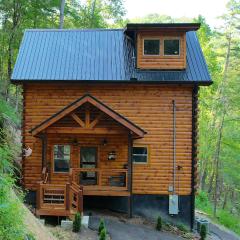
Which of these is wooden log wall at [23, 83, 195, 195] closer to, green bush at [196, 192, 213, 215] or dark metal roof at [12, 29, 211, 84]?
dark metal roof at [12, 29, 211, 84]

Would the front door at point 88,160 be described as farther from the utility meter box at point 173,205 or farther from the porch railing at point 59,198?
the utility meter box at point 173,205

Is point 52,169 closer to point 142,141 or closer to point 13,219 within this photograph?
point 142,141

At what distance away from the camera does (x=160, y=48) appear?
18016mm

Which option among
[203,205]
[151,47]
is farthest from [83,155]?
[203,205]

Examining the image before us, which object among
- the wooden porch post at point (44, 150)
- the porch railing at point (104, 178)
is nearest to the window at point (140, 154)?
the porch railing at point (104, 178)

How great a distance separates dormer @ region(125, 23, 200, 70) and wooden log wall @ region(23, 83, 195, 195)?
4.09 ft

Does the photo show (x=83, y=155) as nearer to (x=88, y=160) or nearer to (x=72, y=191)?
(x=88, y=160)

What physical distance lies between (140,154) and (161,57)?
434cm

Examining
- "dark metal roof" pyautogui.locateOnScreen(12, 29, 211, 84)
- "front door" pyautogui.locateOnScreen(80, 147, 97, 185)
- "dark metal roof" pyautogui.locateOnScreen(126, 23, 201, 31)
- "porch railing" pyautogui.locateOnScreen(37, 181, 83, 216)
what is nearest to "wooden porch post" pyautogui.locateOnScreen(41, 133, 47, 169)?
"porch railing" pyautogui.locateOnScreen(37, 181, 83, 216)

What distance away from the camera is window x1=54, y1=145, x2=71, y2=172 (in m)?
17.4

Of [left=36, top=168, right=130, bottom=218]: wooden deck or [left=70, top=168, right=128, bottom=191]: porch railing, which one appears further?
[left=70, top=168, right=128, bottom=191]: porch railing

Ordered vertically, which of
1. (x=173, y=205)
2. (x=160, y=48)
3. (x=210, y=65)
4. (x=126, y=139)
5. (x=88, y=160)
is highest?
(x=210, y=65)

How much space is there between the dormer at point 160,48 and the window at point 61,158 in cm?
480

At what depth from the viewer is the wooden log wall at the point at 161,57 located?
17953 millimetres
